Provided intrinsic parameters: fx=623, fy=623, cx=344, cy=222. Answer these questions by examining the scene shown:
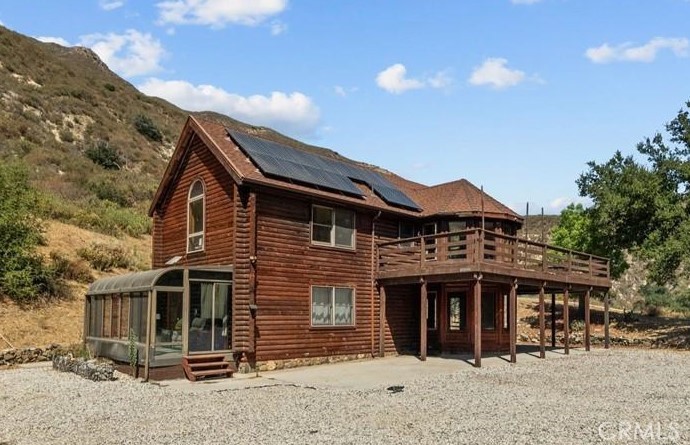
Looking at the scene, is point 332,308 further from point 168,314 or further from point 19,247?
point 19,247

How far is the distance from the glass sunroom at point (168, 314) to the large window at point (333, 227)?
351 cm

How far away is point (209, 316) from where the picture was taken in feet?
54.5

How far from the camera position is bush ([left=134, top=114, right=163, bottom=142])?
56656 millimetres

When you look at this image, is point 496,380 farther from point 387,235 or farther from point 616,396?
point 387,235

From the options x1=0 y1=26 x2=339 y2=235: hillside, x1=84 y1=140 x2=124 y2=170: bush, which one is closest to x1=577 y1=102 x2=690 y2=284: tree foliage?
x1=0 y1=26 x2=339 y2=235: hillside

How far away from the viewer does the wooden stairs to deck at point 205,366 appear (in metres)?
15.5

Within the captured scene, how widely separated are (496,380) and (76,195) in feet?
98.5

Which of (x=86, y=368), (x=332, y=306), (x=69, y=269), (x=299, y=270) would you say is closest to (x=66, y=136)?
(x=69, y=269)

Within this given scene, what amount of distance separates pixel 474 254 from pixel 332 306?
4.75 metres

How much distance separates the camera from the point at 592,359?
67.7 feet

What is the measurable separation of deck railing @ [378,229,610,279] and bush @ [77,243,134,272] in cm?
1361

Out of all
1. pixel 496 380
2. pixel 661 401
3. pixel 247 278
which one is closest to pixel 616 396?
pixel 661 401

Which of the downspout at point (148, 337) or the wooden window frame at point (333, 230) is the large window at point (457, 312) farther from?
the downspout at point (148, 337)

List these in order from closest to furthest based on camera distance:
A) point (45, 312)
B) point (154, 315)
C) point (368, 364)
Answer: point (154, 315) < point (368, 364) < point (45, 312)
